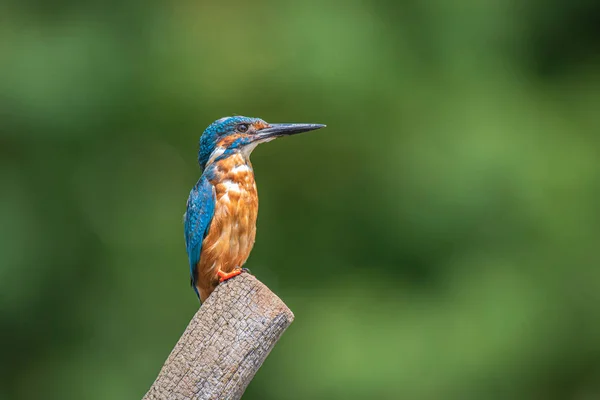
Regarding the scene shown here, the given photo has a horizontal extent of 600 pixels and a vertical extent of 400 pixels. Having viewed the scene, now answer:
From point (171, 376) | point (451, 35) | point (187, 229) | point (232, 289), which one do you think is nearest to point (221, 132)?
point (187, 229)

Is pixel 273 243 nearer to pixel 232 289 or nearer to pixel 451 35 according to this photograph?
pixel 451 35

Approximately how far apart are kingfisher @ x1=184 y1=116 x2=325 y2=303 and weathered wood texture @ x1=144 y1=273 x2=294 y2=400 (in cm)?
82

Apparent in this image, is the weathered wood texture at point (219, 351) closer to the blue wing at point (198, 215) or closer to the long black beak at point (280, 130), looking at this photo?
the blue wing at point (198, 215)

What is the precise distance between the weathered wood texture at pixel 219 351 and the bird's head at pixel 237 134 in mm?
1059

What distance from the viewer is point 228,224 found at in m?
3.15

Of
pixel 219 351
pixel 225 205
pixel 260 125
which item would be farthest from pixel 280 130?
pixel 219 351

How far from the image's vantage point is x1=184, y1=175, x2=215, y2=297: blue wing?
3143 mm

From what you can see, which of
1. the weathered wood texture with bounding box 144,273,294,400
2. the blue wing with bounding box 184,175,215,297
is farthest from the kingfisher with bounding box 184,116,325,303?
the weathered wood texture with bounding box 144,273,294,400

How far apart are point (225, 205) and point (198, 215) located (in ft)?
0.33

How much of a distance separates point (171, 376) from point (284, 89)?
4.75 m

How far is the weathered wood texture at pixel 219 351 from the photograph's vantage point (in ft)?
7.18

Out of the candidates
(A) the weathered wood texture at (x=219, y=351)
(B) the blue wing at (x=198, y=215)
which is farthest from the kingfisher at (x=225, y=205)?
(A) the weathered wood texture at (x=219, y=351)

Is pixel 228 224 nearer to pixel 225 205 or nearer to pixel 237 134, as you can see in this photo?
pixel 225 205

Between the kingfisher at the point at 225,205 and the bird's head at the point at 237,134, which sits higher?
the bird's head at the point at 237,134
